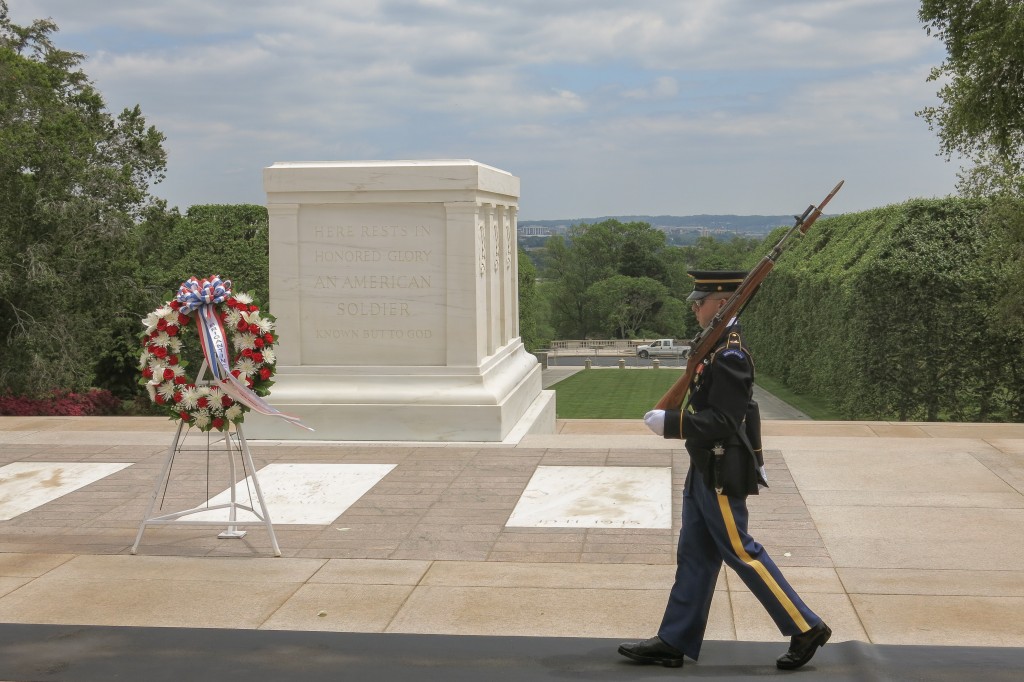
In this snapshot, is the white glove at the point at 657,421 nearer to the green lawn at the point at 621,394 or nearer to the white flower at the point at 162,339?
the white flower at the point at 162,339

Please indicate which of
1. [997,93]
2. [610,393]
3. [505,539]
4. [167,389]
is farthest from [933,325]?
[610,393]

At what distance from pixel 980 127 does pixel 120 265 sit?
1601 cm

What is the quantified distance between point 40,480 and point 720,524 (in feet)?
19.0

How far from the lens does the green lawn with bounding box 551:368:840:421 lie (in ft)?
99.6

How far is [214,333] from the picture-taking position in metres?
6.24

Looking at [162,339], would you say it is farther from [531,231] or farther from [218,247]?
[531,231]

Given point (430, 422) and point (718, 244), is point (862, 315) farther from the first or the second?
point (718, 244)

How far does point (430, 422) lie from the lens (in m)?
9.87

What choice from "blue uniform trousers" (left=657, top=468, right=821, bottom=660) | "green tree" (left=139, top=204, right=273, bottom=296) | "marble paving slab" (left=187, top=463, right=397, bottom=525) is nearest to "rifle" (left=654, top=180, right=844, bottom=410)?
"blue uniform trousers" (left=657, top=468, right=821, bottom=660)

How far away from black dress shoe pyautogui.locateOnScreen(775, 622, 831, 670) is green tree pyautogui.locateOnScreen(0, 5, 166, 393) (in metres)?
18.6

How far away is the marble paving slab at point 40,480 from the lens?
25.1 feet

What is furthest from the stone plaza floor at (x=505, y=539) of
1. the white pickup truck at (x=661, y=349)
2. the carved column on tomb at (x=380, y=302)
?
the white pickup truck at (x=661, y=349)

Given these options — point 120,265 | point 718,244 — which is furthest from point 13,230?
point 718,244

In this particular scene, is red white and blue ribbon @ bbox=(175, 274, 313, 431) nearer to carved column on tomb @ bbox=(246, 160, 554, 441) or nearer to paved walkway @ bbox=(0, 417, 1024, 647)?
paved walkway @ bbox=(0, 417, 1024, 647)
